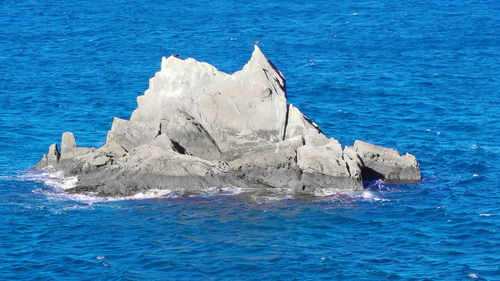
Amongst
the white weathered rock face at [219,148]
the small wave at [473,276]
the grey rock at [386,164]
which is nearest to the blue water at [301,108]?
the small wave at [473,276]

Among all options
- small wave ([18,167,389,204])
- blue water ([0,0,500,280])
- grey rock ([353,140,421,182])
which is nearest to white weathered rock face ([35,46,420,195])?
grey rock ([353,140,421,182])

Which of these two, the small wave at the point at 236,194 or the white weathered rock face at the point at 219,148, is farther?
the white weathered rock face at the point at 219,148

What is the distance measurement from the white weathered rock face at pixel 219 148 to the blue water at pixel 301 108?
2.24m

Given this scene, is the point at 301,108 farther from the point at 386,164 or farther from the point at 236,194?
the point at 236,194

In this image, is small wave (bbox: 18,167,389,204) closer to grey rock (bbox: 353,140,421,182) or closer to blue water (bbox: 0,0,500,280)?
blue water (bbox: 0,0,500,280)

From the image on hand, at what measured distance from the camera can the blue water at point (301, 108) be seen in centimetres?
6619

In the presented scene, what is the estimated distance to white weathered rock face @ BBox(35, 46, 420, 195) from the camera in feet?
256

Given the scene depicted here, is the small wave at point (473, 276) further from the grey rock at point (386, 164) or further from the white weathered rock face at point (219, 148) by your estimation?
the grey rock at point (386, 164)

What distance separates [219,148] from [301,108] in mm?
25782

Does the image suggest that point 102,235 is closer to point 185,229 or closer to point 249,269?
point 185,229

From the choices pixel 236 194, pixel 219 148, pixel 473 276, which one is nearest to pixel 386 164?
pixel 236 194

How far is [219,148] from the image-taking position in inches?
3204

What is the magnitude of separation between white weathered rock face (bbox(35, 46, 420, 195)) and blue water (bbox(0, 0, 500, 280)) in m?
2.24

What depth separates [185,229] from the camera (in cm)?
7094
